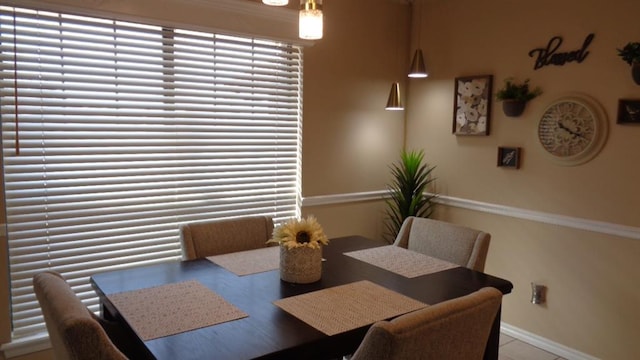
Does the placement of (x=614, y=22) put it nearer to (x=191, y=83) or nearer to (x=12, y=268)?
(x=191, y=83)

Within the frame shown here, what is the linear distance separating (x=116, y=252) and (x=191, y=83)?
1144 mm

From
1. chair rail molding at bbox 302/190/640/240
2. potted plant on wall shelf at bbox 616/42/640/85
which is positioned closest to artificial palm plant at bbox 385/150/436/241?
chair rail molding at bbox 302/190/640/240

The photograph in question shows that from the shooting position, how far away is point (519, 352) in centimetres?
314

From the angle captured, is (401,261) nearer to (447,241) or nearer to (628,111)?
(447,241)

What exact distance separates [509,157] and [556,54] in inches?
29.7

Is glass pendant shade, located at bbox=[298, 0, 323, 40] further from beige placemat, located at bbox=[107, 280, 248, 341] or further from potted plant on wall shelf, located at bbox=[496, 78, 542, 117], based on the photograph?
potted plant on wall shelf, located at bbox=[496, 78, 542, 117]

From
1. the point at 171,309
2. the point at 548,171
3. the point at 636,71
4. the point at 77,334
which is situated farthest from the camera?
the point at 548,171

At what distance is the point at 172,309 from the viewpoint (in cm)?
162

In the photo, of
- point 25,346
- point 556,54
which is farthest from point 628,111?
point 25,346

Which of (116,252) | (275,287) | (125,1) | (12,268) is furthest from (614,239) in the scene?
(12,268)

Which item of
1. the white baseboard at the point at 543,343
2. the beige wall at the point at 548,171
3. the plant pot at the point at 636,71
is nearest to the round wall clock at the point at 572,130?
the beige wall at the point at 548,171

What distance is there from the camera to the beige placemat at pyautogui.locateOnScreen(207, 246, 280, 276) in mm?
2096

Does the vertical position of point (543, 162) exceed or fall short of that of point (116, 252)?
it exceeds it

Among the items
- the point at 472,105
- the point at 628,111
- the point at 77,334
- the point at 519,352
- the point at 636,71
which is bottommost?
the point at 519,352
